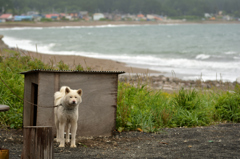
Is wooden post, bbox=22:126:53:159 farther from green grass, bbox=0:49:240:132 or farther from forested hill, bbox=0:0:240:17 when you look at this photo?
forested hill, bbox=0:0:240:17

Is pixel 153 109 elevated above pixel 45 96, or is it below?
below

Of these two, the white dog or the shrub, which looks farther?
the shrub

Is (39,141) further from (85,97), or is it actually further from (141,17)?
(141,17)

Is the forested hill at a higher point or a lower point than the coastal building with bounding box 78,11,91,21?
higher

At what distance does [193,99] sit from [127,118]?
5.52ft

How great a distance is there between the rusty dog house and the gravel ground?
10.1 inches

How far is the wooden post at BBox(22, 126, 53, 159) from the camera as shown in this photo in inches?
130

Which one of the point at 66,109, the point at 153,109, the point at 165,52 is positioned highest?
the point at 165,52

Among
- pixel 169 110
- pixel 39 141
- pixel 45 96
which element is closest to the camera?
pixel 39 141

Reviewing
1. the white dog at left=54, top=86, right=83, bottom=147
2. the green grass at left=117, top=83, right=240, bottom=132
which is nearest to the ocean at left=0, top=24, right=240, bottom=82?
the green grass at left=117, top=83, right=240, bottom=132

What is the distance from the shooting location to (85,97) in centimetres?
577

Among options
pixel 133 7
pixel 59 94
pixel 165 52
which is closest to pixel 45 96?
pixel 59 94

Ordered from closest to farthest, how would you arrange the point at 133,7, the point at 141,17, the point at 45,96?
the point at 45,96 < the point at 141,17 < the point at 133,7

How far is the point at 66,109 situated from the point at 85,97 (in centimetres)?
87
